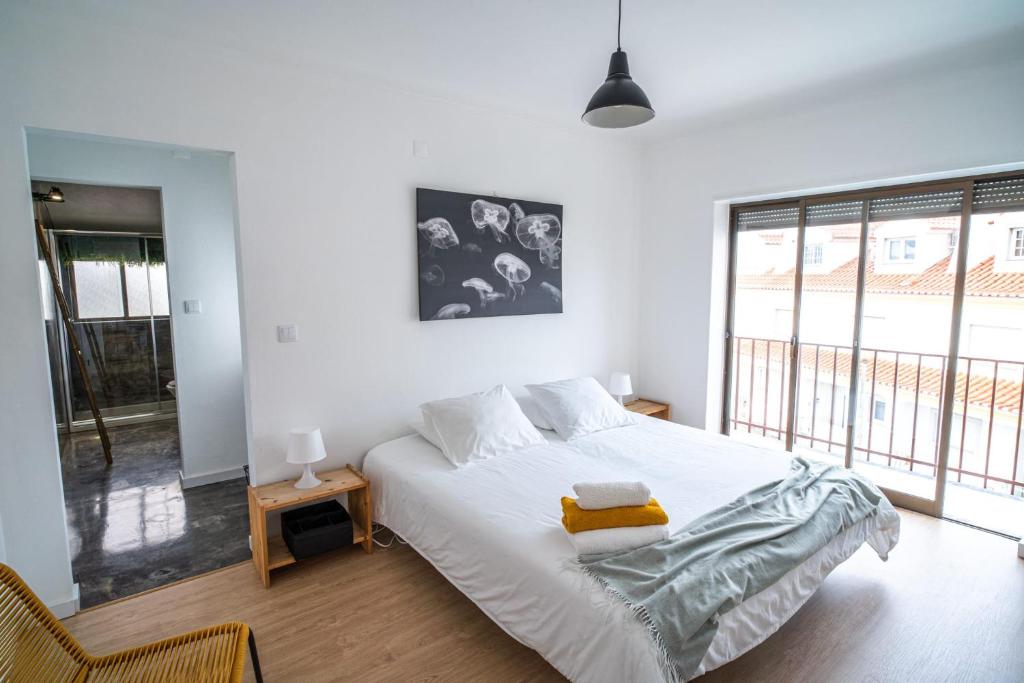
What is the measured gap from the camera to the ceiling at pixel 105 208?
16.5 ft

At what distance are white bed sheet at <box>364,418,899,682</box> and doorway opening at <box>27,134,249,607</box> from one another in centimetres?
129

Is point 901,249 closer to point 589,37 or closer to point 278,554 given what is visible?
point 589,37

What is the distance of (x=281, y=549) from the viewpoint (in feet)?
9.41

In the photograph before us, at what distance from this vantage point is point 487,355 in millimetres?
3877

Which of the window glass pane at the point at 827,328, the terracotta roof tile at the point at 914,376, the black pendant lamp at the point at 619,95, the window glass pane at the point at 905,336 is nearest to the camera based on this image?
the black pendant lamp at the point at 619,95

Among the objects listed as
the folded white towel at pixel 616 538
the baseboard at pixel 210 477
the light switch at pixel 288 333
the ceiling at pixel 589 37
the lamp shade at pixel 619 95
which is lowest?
the baseboard at pixel 210 477

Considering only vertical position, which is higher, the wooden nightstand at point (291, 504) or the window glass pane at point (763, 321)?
the window glass pane at point (763, 321)

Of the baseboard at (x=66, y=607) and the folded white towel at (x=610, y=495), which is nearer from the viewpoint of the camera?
the folded white towel at (x=610, y=495)

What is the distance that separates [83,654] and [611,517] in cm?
187

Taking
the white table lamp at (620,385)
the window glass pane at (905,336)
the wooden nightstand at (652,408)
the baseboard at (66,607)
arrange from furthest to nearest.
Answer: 1. the wooden nightstand at (652,408)
2. the white table lamp at (620,385)
3. the window glass pane at (905,336)
4. the baseboard at (66,607)

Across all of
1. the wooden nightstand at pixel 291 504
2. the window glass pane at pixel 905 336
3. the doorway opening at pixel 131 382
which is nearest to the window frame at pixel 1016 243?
the window glass pane at pixel 905 336

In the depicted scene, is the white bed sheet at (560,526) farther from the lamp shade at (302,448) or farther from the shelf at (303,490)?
the lamp shade at (302,448)

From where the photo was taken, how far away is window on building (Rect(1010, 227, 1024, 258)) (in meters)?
3.13

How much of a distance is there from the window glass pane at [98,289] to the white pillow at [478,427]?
4.52 meters
